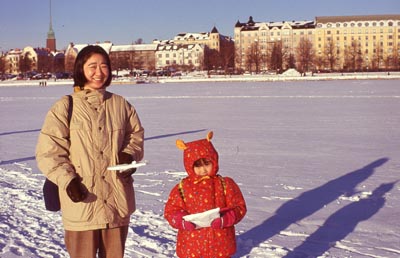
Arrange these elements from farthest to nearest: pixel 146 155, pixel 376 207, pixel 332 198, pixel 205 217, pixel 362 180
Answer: pixel 146 155 < pixel 362 180 < pixel 332 198 < pixel 376 207 < pixel 205 217

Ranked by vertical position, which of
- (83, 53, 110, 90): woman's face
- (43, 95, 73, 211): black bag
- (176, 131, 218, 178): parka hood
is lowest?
(43, 95, 73, 211): black bag

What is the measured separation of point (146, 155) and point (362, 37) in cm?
11533

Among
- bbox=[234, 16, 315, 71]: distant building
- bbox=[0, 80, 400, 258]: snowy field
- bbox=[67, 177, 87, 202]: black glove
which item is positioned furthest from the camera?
bbox=[234, 16, 315, 71]: distant building

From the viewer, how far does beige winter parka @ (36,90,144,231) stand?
299cm

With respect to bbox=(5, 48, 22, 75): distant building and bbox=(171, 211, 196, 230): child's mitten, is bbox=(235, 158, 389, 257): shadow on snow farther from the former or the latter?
bbox=(5, 48, 22, 75): distant building

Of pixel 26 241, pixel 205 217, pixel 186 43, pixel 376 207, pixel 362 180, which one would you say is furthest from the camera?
pixel 186 43

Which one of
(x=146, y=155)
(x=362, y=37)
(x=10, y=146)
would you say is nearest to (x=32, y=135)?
(x=10, y=146)

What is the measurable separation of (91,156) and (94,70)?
0.51m

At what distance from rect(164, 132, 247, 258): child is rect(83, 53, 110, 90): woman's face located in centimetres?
59

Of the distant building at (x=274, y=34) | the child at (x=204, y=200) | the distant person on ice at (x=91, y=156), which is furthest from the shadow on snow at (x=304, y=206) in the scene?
the distant building at (x=274, y=34)

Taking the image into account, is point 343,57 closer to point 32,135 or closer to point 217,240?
point 32,135

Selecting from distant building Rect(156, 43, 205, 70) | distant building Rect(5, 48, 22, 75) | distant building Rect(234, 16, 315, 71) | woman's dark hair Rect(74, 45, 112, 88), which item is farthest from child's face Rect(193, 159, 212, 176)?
distant building Rect(5, 48, 22, 75)

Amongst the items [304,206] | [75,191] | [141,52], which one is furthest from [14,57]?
[75,191]

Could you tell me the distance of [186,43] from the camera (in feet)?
478
